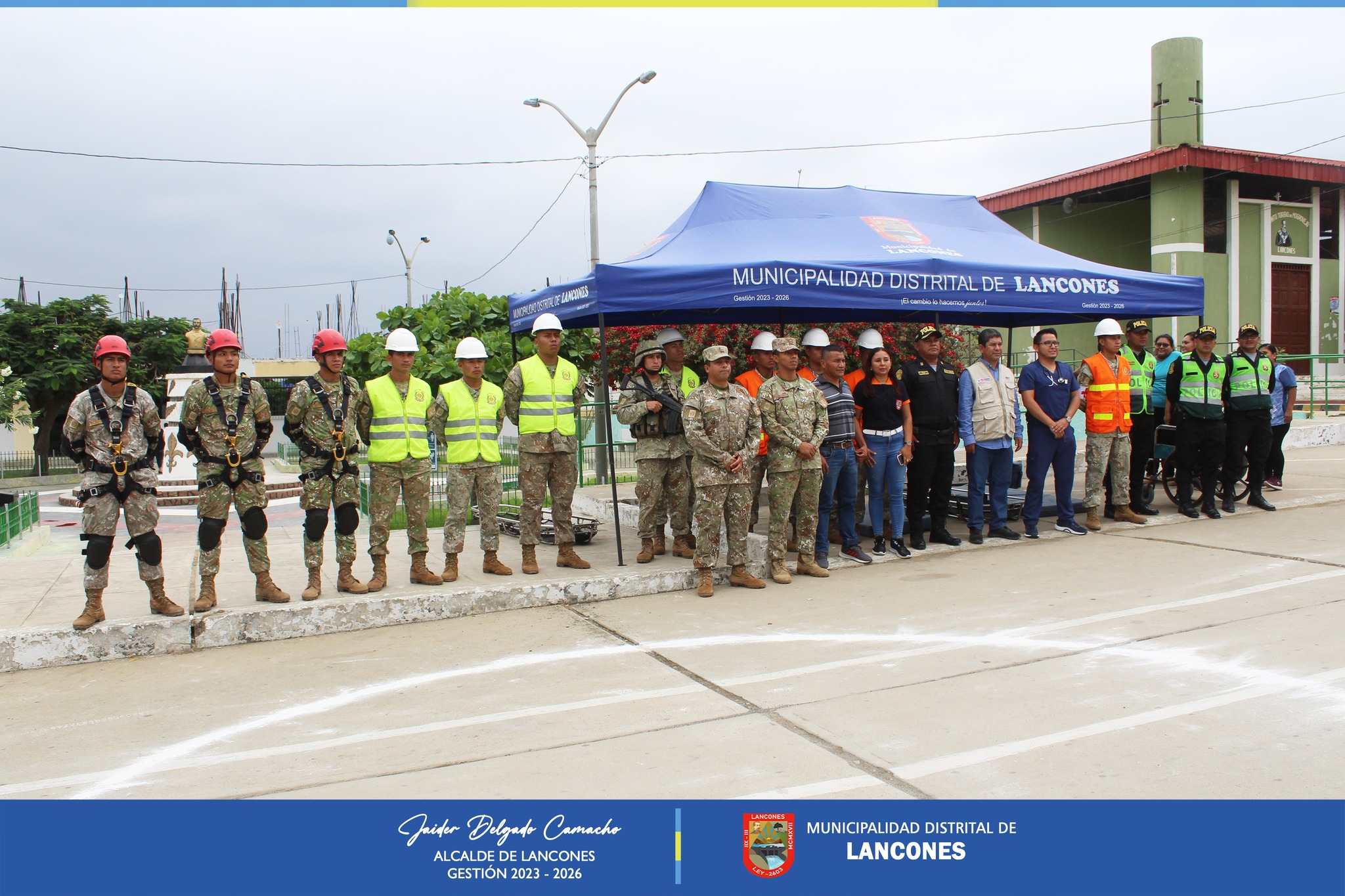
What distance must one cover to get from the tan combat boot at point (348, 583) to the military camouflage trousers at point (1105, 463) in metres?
7.00

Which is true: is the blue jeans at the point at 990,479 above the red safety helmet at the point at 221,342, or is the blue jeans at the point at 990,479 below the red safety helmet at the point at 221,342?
below

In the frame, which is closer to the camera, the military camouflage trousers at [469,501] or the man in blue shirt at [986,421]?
the military camouflage trousers at [469,501]

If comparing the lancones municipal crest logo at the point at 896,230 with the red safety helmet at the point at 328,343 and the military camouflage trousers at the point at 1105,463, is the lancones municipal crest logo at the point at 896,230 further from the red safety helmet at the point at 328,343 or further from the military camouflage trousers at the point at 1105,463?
the red safety helmet at the point at 328,343

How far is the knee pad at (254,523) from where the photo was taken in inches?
266

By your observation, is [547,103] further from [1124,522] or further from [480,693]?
[480,693]

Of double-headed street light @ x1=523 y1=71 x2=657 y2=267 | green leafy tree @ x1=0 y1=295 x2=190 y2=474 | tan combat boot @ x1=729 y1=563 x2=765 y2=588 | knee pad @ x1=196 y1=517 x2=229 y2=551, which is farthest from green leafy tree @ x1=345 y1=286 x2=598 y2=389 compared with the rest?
green leafy tree @ x1=0 y1=295 x2=190 y2=474

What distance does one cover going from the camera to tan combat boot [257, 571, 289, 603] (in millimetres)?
7043

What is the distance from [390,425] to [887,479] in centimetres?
441

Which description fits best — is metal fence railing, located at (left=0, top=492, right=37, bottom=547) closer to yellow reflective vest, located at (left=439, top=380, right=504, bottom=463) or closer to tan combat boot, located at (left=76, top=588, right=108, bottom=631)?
tan combat boot, located at (left=76, top=588, right=108, bottom=631)

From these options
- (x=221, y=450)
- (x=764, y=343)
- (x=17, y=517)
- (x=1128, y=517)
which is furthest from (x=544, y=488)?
(x=17, y=517)

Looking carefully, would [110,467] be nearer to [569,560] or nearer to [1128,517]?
[569,560]

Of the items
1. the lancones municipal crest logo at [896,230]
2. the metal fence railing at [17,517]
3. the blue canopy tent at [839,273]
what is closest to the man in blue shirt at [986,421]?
the blue canopy tent at [839,273]

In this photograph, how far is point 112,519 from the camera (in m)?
6.34

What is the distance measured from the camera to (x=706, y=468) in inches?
301
